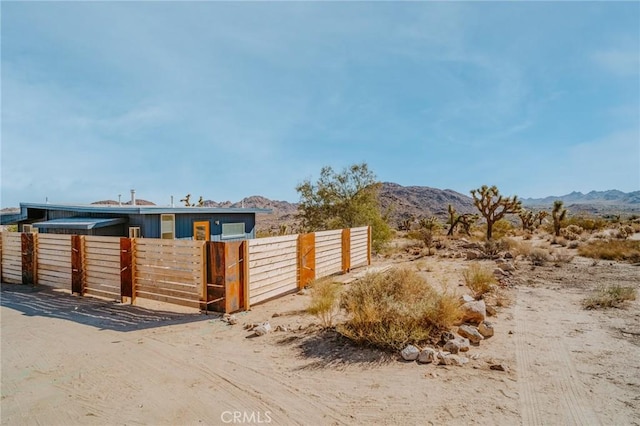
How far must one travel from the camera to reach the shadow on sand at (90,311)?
741 cm

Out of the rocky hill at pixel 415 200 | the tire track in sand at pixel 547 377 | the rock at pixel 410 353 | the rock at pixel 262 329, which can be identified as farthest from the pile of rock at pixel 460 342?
the rocky hill at pixel 415 200

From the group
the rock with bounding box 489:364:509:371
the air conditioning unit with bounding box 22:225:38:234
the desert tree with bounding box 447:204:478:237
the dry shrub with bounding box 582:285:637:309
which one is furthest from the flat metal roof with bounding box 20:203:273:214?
the desert tree with bounding box 447:204:478:237

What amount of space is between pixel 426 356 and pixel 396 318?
2.58ft

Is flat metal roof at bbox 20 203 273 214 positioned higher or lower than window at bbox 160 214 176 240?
higher

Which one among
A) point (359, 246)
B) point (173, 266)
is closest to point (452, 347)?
point (173, 266)

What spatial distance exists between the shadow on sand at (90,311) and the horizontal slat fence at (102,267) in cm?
26

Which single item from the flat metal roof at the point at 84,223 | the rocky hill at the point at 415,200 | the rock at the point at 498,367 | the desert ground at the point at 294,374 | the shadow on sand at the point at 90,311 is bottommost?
the shadow on sand at the point at 90,311

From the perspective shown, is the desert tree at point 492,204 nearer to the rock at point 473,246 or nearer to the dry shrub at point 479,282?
the rock at point 473,246

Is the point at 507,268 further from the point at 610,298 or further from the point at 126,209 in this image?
the point at 126,209

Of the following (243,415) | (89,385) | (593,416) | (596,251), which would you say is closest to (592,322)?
(593,416)

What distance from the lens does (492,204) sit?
80.8 feet

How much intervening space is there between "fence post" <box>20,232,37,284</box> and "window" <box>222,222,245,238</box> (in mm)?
6526

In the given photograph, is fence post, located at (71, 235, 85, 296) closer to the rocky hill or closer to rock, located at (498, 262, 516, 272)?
rock, located at (498, 262, 516, 272)

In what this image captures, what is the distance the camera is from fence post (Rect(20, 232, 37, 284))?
1146 centimetres
